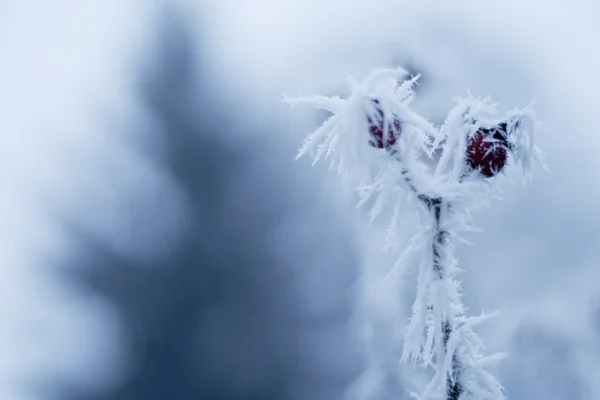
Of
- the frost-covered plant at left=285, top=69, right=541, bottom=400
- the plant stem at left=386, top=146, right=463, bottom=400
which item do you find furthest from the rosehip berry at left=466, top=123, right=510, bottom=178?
the plant stem at left=386, top=146, right=463, bottom=400

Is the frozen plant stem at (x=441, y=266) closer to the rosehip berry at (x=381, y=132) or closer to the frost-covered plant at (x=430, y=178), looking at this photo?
the frost-covered plant at (x=430, y=178)

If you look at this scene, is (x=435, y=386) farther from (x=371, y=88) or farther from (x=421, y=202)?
(x=371, y=88)

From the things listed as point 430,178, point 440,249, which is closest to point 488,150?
point 430,178

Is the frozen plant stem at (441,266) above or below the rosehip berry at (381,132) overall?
below

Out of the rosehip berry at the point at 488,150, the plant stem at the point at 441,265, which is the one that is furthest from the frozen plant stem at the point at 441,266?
the rosehip berry at the point at 488,150

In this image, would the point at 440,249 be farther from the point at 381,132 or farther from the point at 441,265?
the point at 381,132

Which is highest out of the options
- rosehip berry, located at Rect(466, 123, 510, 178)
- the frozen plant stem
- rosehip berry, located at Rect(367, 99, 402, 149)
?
rosehip berry, located at Rect(466, 123, 510, 178)

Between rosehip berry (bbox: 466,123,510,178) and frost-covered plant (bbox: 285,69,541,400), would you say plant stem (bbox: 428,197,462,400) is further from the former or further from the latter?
rosehip berry (bbox: 466,123,510,178)

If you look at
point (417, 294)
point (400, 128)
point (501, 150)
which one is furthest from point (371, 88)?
point (417, 294)
